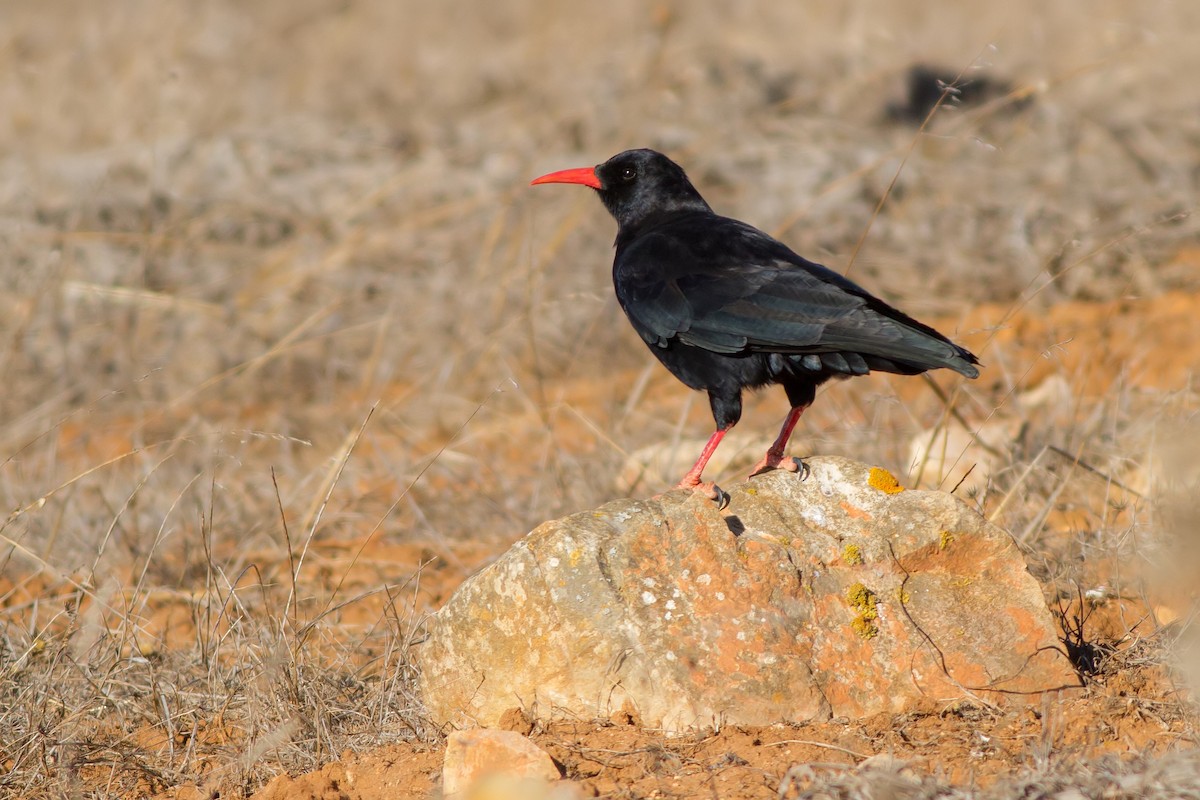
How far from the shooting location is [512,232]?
30.3ft

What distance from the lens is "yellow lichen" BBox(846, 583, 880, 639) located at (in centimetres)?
329

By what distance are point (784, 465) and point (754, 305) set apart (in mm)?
685

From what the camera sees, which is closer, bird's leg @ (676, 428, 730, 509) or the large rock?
the large rock

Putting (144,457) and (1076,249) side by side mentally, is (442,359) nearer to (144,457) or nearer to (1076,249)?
(144,457)

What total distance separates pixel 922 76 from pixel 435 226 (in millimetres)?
4828

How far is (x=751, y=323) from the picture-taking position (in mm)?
4102

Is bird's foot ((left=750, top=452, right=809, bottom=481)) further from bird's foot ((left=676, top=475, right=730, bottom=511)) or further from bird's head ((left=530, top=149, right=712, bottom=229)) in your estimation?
bird's head ((left=530, top=149, right=712, bottom=229))

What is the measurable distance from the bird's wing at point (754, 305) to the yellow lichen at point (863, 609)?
0.78 metres

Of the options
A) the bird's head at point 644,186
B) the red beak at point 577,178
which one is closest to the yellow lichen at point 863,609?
the bird's head at point 644,186

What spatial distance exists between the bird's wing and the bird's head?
513mm

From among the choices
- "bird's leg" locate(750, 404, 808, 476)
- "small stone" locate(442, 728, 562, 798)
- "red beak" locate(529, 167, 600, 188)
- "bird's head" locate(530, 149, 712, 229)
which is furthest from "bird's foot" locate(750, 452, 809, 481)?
"red beak" locate(529, 167, 600, 188)

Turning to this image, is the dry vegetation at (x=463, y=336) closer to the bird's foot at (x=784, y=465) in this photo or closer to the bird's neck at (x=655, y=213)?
the bird's neck at (x=655, y=213)

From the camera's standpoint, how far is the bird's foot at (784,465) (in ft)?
11.8

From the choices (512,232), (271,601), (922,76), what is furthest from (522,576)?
(922,76)
